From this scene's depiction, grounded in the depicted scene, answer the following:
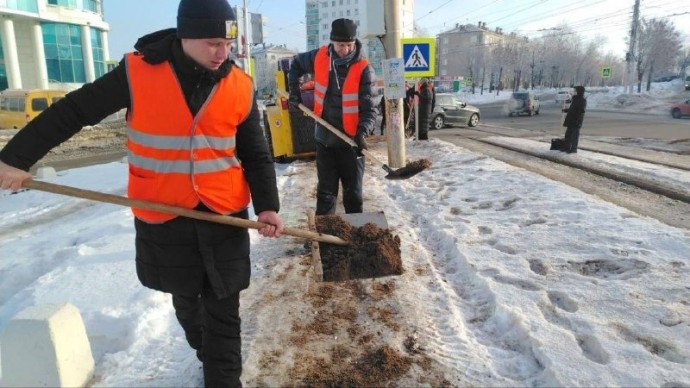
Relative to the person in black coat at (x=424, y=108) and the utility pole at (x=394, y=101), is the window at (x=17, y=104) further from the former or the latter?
the utility pole at (x=394, y=101)

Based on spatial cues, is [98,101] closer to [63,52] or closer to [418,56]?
[418,56]

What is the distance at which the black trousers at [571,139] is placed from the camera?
9.74 m

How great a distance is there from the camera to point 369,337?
2.81 metres

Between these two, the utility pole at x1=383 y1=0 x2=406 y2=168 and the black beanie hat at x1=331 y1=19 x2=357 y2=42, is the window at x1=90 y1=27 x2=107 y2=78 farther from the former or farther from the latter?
the black beanie hat at x1=331 y1=19 x2=357 y2=42

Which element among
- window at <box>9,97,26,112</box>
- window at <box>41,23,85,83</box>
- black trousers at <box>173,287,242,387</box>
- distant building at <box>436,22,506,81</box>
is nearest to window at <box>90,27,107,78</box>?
window at <box>41,23,85,83</box>

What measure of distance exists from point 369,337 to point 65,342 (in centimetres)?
155

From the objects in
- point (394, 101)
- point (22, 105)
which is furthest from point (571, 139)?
point (22, 105)

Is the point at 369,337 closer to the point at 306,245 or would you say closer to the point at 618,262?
the point at 306,245

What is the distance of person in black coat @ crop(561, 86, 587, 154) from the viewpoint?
975cm

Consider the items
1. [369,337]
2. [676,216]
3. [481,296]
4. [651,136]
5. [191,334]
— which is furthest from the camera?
[651,136]

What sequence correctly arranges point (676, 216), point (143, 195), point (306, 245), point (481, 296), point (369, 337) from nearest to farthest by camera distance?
point (143, 195)
point (369, 337)
point (481, 296)
point (306, 245)
point (676, 216)

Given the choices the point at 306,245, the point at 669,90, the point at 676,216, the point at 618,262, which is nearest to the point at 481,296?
the point at 618,262

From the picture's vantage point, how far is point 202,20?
1898 mm

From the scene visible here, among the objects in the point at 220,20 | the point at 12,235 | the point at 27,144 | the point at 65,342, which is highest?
the point at 220,20
